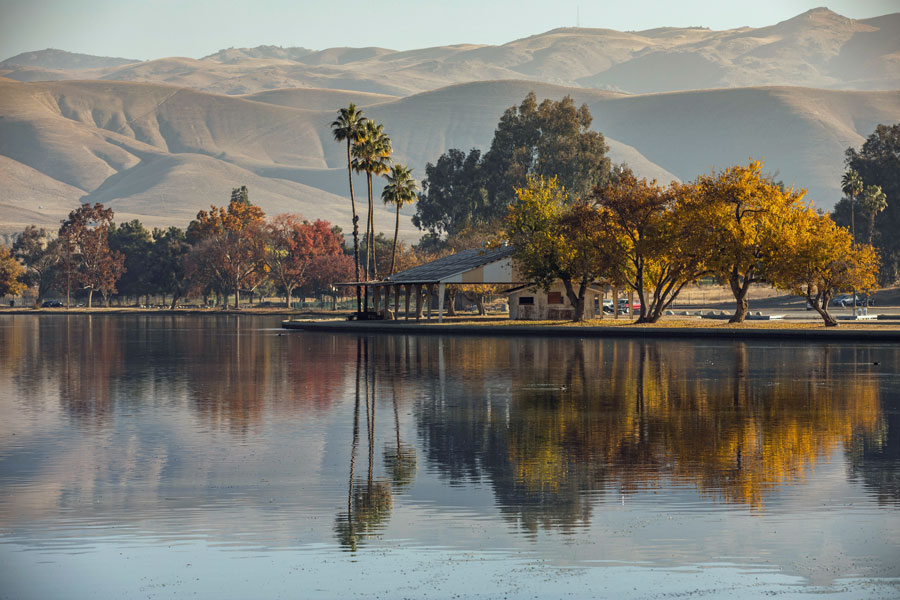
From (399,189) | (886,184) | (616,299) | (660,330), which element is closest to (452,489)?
(660,330)

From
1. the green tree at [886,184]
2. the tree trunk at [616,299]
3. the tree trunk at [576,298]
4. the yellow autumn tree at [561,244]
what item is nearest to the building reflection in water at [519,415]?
the yellow autumn tree at [561,244]

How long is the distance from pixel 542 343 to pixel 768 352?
13.4 metres

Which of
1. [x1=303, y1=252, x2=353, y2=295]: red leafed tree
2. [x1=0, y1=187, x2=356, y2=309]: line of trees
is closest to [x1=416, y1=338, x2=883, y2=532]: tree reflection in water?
[x1=303, y1=252, x2=353, y2=295]: red leafed tree

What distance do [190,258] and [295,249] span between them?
536 inches

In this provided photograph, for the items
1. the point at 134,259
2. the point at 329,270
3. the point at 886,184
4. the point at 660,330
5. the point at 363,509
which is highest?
the point at 886,184

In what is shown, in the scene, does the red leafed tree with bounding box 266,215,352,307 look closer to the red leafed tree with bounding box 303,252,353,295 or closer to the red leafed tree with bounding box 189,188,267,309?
the red leafed tree with bounding box 303,252,353,295

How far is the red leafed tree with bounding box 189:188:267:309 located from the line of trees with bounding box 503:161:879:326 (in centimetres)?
6902

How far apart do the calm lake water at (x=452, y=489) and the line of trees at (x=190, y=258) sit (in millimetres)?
111687

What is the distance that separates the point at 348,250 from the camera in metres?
168

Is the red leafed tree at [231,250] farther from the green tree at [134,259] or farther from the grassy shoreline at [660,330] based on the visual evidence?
the grassy shoreline at [660,330]

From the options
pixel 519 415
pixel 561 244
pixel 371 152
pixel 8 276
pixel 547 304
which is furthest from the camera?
pixel 8 276

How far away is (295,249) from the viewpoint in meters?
143

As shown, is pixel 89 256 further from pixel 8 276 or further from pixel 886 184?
pixel 886 184

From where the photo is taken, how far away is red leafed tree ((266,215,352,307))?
14238 centimetres
